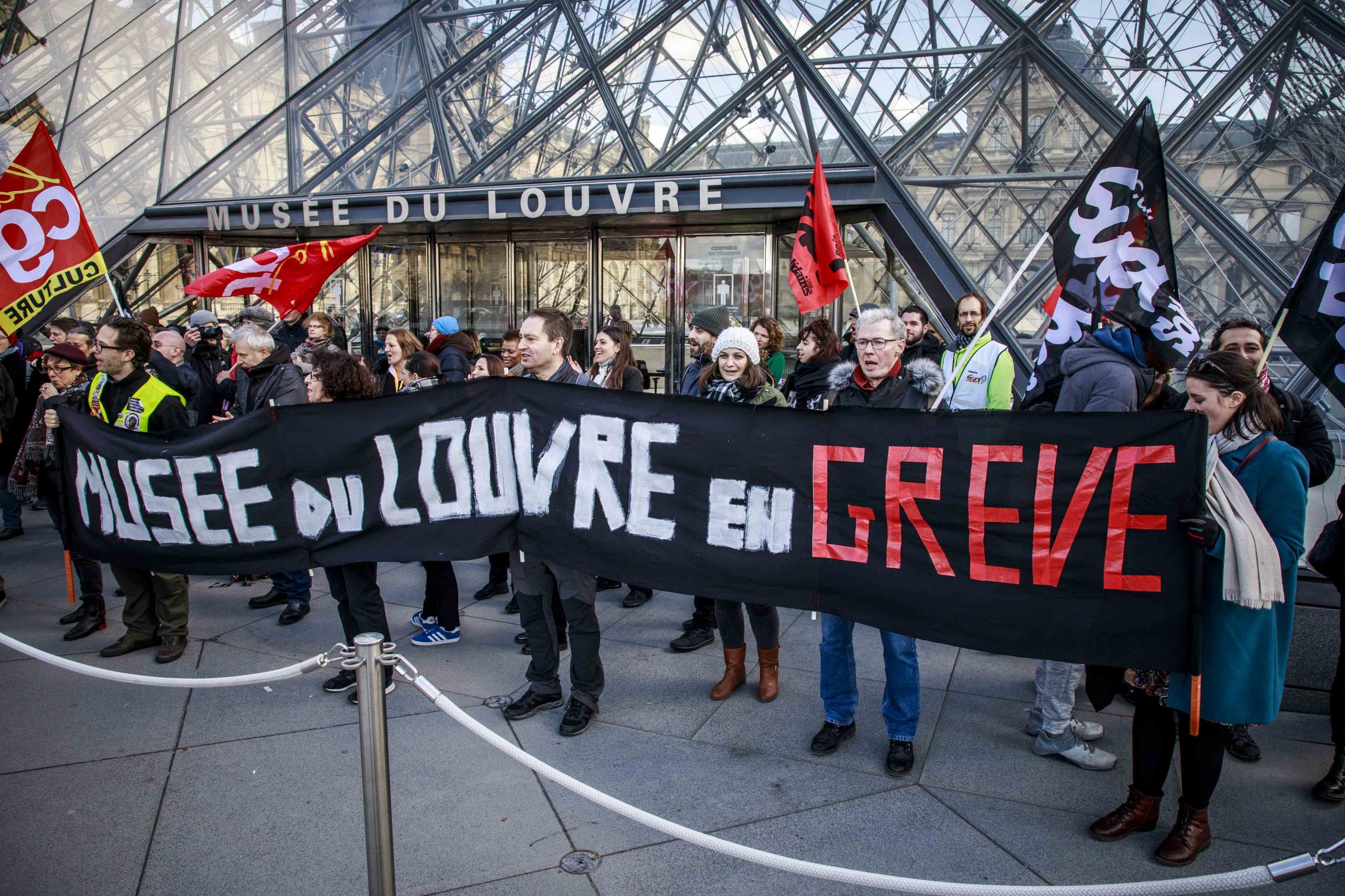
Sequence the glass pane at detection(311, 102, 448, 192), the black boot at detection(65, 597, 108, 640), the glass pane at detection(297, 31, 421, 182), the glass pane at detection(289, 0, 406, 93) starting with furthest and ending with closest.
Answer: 1. the glass pane at detection(289, 0, 406, 93)
2. the glass pane at detection(297, 31, 421, 182)
3. the glass pane at detection(311, 102, 448, 192)
4. the black boot at detection(65, 597, 108, 640)

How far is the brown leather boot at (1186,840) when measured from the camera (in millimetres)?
3037

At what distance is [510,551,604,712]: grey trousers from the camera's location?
13.5 feet

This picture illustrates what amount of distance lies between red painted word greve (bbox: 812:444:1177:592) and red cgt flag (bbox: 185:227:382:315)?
6.24m

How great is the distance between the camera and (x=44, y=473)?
544 centimetres

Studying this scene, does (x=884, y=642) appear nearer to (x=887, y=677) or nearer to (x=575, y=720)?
(x=887, y=677)

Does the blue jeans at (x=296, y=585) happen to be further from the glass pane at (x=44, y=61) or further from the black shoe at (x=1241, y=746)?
A: the glass pane at (x=44, y=61)

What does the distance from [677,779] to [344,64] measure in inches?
535

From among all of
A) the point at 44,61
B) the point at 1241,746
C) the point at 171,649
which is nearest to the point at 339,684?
the point at 171,649

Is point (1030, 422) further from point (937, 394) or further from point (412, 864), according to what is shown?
point (412, 864)

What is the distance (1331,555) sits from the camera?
3660mm

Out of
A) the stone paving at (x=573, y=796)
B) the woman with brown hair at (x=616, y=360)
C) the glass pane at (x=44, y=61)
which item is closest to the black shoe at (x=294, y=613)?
the stone paving at (x=573, y=796)

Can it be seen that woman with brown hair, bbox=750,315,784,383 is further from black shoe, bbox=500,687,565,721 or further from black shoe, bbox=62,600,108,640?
black shoe, bbox=62,600,108,640

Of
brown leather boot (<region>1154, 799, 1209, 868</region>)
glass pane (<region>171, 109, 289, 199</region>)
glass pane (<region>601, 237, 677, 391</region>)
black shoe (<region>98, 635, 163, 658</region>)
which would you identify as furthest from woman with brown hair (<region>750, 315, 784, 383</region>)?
glass pane (<region>171, 109, 289, 199</region>)

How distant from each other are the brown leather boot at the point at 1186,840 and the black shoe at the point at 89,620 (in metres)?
5.96
